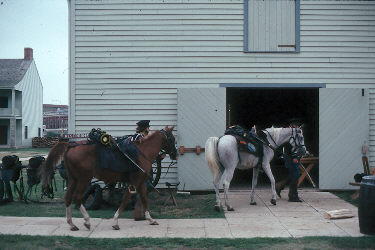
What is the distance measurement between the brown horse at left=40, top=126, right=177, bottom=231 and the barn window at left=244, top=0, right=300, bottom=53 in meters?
4.81

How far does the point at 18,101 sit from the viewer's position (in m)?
39.8

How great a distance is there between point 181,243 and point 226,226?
135 cm

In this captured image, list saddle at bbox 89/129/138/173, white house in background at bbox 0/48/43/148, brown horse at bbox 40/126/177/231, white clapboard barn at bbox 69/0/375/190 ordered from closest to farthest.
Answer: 1. brown horse at bbox 40/126/177/231
2. saddle at bbox 89/129/138/173
3. white clapboard barn at bbox 69/0/375/190
4. white house in background at bbox 0/48/43/148

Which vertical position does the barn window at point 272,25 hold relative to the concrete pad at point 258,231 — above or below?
above

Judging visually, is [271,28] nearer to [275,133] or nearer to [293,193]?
[275,133]

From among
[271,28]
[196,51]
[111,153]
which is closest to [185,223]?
[111,153]

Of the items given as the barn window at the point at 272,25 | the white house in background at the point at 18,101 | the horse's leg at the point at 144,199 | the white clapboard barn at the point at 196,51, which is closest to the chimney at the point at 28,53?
the white house in background at the point at 18,101

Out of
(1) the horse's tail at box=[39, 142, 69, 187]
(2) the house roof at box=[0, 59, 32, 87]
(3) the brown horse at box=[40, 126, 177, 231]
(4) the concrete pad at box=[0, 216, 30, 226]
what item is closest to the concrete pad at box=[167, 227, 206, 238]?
(3) the brown horse at box=[40, 126, 177, 231]

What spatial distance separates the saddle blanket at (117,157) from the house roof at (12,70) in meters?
33.6

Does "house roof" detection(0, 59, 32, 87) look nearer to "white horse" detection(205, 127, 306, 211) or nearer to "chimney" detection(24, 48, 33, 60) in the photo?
"chimney" detection(24, 48, 33, 60)

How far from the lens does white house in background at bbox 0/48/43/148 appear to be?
124 ft

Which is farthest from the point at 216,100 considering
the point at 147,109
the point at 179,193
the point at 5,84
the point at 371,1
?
the point at 5,84

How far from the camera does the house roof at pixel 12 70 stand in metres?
38.0

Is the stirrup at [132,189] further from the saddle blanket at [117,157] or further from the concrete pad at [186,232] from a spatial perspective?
the concrete pad at [186,232]
